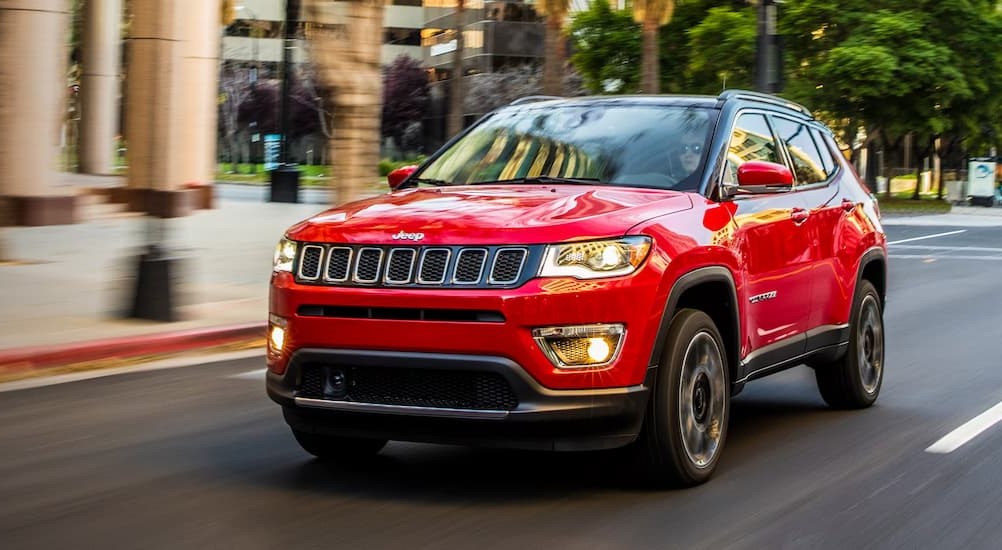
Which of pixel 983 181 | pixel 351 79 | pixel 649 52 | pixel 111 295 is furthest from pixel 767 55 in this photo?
pixel 983 181

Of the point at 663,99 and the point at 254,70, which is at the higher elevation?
the point at 254,70

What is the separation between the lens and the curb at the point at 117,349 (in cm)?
952

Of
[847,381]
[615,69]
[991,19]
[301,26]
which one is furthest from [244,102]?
[847,381]

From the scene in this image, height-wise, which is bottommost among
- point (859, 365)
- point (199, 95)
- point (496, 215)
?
point (859, 365)

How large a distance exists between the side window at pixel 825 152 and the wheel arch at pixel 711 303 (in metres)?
1.99

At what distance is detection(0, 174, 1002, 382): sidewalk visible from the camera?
33.2ft

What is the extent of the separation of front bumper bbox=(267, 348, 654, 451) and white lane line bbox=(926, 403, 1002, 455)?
7.44 feet

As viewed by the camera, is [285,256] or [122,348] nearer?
[285,256]

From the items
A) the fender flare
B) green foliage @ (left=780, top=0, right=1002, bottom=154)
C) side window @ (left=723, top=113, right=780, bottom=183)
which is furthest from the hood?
green foliage @ (left=780, top=0, right=1002, bottom=154)

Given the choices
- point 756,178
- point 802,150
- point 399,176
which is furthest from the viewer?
point 802,150

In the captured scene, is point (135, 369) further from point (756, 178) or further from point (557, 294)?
point (557, 294)

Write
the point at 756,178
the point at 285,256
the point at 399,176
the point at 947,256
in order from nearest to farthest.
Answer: the point at 285,256 → the point at 756,178 → the point at 399,176 → the point at 947,256

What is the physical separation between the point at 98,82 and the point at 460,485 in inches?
1201

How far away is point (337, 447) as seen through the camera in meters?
6.43
